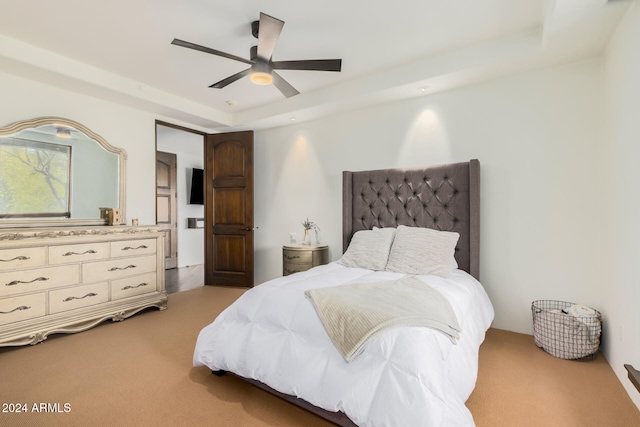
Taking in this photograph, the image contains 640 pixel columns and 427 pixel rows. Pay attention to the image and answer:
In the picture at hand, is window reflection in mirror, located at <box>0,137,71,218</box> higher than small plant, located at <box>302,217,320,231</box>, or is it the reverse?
Answer: window reflection in mirror, located at <box>0,137,71,218</box>

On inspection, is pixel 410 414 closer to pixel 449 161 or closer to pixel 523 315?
pixel 523 315

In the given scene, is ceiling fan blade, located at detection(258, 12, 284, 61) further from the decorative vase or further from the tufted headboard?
the decorative vase

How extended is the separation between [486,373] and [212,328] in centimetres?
188

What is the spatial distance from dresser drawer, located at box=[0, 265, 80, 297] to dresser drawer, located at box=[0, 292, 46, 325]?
0.19 feet

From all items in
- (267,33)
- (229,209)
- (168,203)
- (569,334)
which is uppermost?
(267,33)

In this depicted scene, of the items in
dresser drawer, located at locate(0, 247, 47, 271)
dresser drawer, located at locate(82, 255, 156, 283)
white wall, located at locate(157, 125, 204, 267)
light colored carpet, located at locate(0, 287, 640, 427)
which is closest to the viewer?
light colored carpet, located at locate(0, 287, 640, 427)

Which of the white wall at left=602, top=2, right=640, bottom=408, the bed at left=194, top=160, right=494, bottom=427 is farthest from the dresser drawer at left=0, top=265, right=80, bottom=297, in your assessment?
the white wall at left=602, top=2, right=640, bottom=408

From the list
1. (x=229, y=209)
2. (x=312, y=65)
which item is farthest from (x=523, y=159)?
(x=229, y=209)

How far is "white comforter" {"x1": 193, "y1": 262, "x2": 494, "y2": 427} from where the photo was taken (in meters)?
1.31

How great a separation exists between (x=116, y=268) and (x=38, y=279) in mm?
651

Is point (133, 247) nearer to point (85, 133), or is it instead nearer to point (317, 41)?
point (85, 133)

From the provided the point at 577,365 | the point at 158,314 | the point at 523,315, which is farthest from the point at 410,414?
the point at 158,314

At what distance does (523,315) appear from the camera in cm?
287

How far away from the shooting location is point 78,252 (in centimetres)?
300
